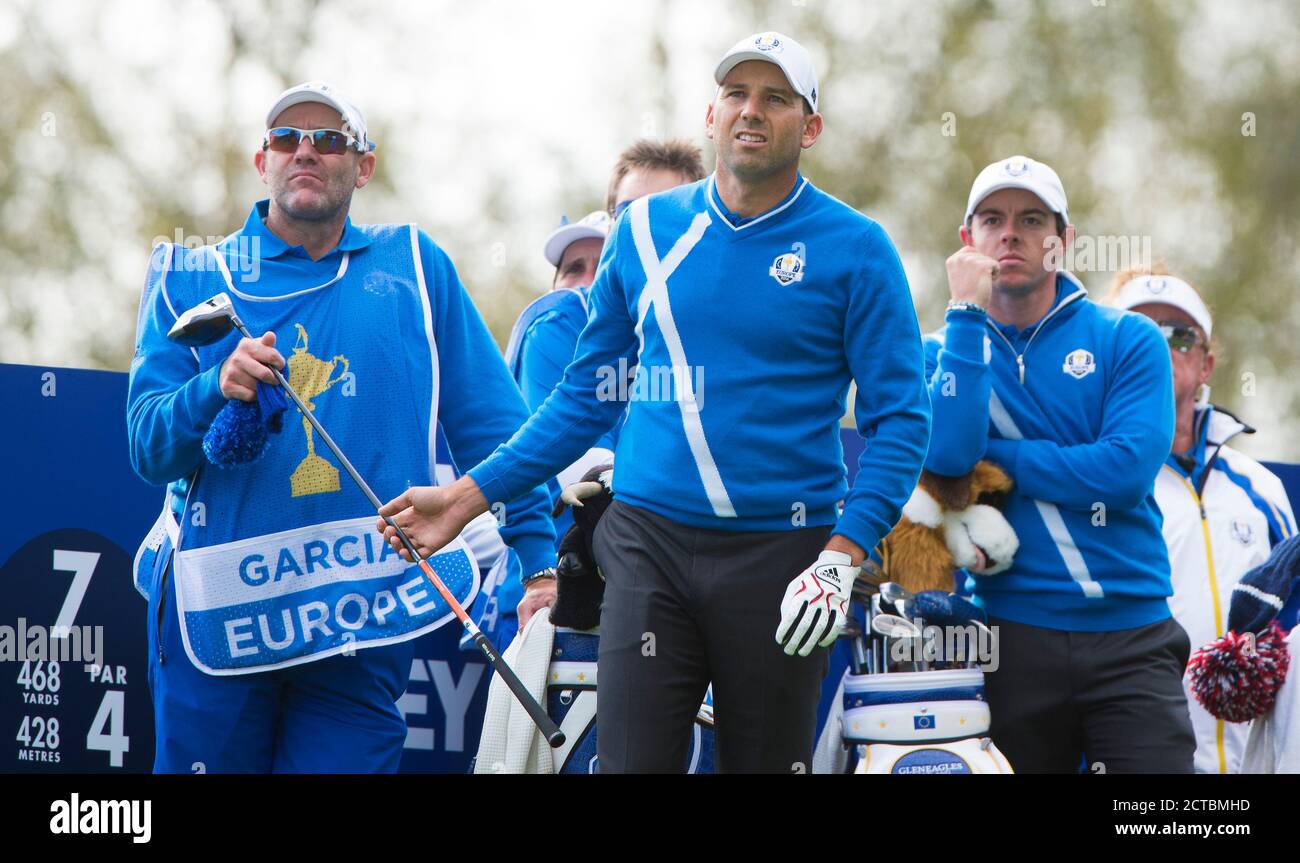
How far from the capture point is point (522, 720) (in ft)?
17.1

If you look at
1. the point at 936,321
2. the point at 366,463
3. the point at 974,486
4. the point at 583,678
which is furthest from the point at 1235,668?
the point at 936,321

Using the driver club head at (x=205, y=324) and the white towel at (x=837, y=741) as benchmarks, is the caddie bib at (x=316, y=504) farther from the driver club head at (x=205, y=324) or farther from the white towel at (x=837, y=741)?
the white towel at (x=837, y=741)

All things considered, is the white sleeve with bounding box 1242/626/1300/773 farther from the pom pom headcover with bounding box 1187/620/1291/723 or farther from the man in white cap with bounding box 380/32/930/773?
the man in white cap with bounding box 380/32/930/773

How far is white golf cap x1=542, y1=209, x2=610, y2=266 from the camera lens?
21.9ft

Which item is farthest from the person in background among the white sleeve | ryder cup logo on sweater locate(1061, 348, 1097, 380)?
the white sleeve

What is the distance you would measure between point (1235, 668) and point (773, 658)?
8.39ft

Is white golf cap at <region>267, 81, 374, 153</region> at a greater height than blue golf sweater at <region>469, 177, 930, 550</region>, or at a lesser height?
greater

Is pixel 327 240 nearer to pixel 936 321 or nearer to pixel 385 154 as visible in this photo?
pixel 936 321

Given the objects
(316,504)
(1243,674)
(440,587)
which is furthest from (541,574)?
(1243,674)

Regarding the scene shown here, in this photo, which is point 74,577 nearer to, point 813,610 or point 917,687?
point 917,687

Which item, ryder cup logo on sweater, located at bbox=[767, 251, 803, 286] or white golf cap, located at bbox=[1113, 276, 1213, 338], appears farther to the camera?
white golf cap, located at bbox=[1113, 276, 1213, 338]

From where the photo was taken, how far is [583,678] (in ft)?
17.2

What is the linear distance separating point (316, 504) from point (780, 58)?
1799 millimetres

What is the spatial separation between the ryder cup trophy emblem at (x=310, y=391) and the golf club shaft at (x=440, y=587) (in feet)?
0.18
